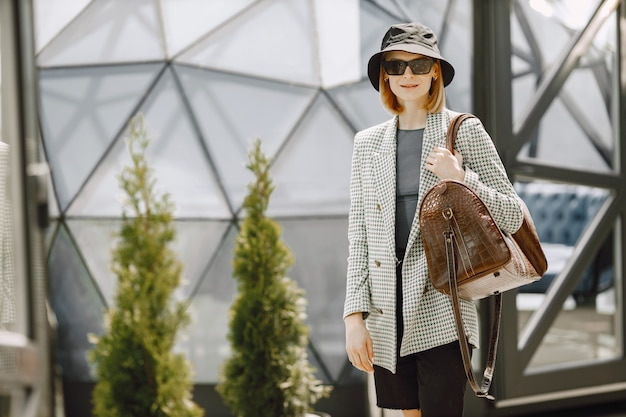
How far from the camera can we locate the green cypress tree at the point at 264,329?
4.48 meters

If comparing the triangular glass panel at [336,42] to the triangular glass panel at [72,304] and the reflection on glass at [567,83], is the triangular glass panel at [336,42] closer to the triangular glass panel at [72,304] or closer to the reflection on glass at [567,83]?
the reflection on glass at [567,83]

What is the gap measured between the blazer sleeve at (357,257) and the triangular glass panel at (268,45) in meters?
2.40

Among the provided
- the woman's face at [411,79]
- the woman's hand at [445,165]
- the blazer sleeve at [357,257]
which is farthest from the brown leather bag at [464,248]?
the woman's face at [411,79]

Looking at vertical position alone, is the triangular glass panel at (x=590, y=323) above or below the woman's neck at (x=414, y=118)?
below

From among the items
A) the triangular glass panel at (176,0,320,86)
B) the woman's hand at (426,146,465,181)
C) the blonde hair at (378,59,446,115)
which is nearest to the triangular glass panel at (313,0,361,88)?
the triangular glass panel at (176,0,320,86)

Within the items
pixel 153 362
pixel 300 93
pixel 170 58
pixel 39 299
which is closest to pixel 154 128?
pixel 170 58

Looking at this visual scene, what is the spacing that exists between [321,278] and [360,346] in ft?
8.20

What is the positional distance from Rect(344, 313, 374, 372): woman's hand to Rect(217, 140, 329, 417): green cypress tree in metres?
2.02

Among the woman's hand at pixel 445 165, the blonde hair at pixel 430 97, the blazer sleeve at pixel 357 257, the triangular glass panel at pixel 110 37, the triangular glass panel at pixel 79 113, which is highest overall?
the triangular glass panel at pixel 110 37

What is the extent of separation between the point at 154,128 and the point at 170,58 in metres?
0.49

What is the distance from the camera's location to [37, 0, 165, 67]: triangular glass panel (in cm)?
488

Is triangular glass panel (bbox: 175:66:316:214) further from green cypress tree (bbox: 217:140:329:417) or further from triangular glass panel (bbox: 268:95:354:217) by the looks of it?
green cypress tree (bbox: 217:140:329:417)

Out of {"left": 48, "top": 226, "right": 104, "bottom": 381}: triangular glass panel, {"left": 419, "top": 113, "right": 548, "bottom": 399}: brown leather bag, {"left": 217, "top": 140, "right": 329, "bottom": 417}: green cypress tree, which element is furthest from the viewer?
{"left": 48, "top": 226, "right": 104, "bottom": 381}: triangular glass panel

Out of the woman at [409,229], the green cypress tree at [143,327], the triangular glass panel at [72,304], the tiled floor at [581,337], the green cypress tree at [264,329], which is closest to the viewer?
the woman at [409,229]
